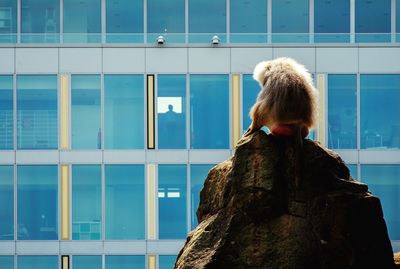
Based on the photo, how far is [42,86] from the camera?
84.4ft

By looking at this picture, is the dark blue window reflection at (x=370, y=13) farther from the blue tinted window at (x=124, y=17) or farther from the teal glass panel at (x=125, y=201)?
the teal glass panel at (x=125, y=201)

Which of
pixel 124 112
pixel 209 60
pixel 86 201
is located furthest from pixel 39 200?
pixel 209 60

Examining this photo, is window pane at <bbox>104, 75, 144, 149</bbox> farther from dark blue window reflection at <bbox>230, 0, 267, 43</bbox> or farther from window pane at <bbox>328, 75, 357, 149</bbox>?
window pane at <bbox>328, 75, 357, 149</bbox>

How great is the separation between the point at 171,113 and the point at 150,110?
61cm

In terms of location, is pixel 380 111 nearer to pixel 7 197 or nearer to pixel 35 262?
pixel 35 262

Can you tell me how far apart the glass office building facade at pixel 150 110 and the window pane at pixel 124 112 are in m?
0.04

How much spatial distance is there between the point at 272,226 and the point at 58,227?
1855 cm

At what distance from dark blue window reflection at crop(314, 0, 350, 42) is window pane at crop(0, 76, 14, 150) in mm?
8964

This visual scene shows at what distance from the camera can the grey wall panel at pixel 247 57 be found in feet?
83.1

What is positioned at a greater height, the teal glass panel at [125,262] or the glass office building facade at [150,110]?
the glass office building facade at [150,110]

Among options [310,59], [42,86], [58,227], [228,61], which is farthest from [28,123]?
[310,59]

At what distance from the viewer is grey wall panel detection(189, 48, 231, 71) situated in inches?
998

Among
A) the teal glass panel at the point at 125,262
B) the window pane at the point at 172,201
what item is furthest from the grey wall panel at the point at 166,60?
the teal glass panel at the point at 125,262

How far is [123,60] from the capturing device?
2541cm
